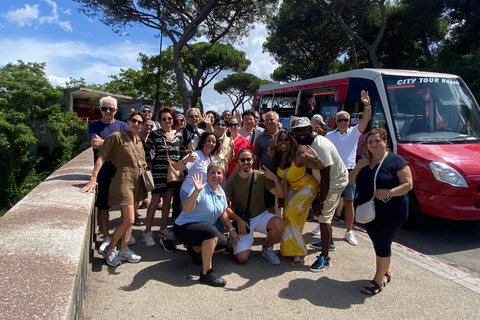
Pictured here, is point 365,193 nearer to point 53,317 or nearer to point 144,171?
point 144,171

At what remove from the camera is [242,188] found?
4047 millimetres

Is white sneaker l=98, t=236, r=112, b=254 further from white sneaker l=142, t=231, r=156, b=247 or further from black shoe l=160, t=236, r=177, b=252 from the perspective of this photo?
black shoe l=160, t=236, r=177, b=252

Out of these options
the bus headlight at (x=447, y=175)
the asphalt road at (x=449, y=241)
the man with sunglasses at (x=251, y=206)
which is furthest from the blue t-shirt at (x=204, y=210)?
the bus headlight at (x=447, y=175)

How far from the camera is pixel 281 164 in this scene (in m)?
4.04

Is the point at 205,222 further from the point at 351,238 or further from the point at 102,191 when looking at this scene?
the point at 351,238

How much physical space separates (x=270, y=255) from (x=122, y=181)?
1.87m

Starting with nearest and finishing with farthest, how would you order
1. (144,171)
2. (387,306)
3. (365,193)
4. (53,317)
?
(53,317), (387,306), (365,193), (144,171)

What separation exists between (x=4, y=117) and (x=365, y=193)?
20.4m

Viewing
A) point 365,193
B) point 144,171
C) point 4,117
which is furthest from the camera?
point 4,117

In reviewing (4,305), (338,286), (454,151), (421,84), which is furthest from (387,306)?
(421,84)

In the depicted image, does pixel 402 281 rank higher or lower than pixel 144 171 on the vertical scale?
lower

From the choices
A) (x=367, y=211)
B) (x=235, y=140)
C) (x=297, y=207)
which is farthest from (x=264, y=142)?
(x=367, y=211)

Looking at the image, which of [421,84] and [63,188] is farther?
[421,84]

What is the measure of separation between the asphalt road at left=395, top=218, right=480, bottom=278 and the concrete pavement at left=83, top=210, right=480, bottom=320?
0.52m
